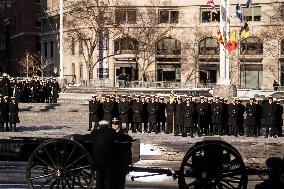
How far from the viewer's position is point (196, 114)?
1163 inches

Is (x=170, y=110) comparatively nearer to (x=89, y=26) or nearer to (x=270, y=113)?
(x=270, y=113)

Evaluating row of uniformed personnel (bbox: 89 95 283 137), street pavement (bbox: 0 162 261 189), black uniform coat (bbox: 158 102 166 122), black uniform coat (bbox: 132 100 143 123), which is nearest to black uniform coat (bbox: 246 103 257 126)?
row of uniformed personnel (bbox: 89 95 283 137)

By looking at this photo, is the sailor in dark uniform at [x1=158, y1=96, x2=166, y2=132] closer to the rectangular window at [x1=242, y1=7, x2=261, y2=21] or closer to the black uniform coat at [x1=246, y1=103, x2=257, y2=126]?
the black uniform coat at [x1=246, y1=103, x2=257, y2=126]

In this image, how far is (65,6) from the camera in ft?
260

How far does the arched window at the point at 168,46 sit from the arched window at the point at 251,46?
21.9ft

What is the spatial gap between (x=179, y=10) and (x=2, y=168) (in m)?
55.2

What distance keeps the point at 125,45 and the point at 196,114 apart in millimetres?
44138

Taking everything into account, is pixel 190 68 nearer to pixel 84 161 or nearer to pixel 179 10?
pixel 179 10

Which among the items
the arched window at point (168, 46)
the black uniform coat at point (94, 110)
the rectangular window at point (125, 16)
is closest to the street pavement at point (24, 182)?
the black uniform coat at point (94, 110)

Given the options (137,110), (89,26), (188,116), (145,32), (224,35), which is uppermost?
(89,26)

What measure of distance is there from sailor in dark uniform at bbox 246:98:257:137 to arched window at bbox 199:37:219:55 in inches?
1646

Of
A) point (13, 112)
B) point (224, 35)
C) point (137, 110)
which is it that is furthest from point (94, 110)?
point (224, 35)

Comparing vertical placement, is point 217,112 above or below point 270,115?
above

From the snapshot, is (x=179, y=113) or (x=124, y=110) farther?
(x=124, y=110)
